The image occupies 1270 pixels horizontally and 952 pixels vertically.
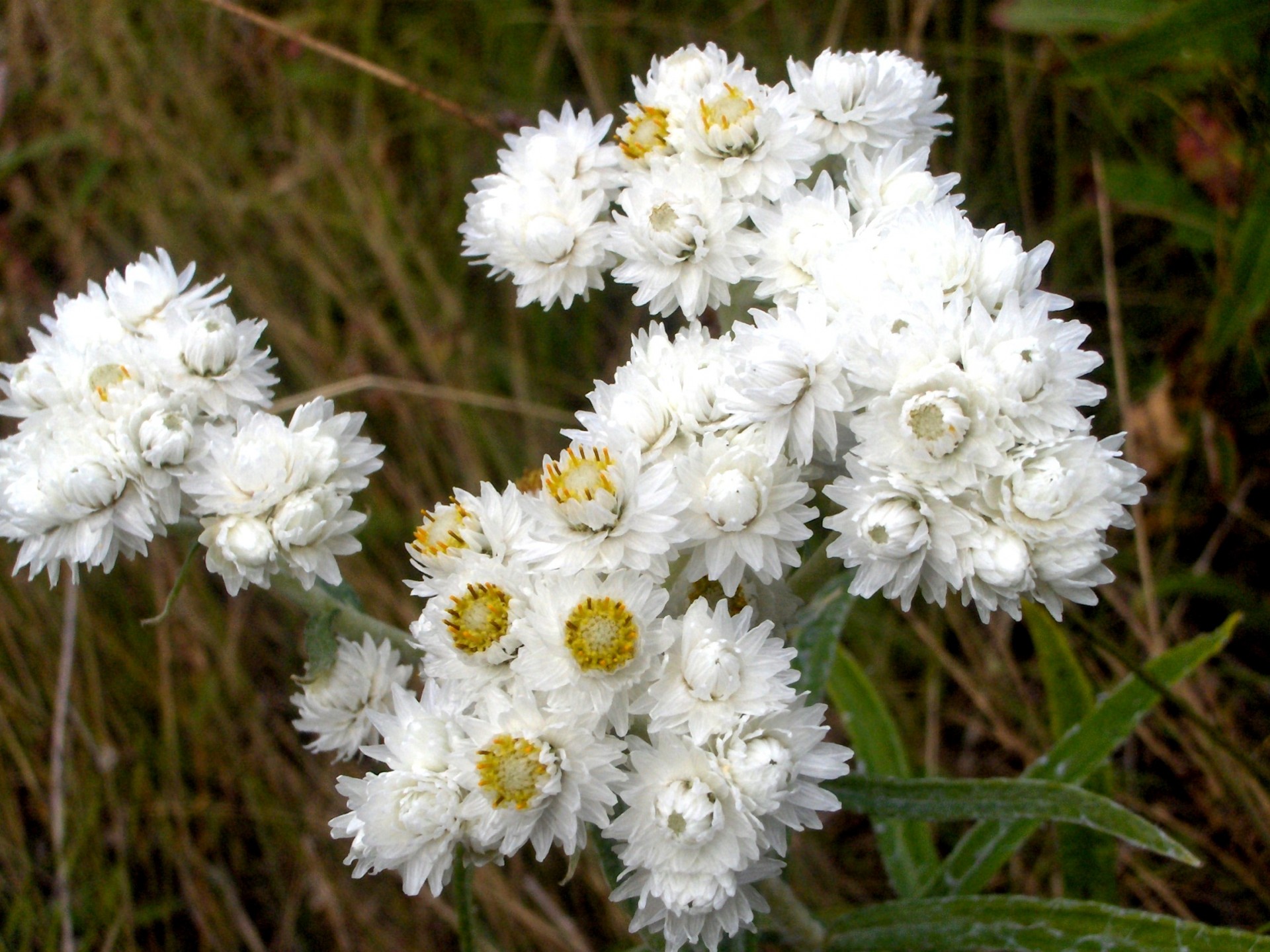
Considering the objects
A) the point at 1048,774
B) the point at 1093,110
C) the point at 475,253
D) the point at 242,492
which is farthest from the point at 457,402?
the point at 1093,110

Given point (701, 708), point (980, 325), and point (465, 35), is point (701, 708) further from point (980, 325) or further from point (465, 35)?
point (465, 35)

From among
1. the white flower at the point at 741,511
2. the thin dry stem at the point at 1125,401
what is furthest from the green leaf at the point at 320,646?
the thin dry stem at the point at 1125,401

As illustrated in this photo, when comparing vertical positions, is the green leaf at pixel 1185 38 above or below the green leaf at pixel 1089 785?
above

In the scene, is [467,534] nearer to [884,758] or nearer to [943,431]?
[943,431]

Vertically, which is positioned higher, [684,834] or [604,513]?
[604,513]

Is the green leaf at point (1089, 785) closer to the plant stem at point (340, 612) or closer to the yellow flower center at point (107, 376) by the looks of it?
the plant stem at point (340, 612)

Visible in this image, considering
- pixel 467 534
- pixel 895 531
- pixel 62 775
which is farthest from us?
pixel 62 775

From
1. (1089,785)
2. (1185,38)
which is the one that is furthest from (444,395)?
(1185,38)
